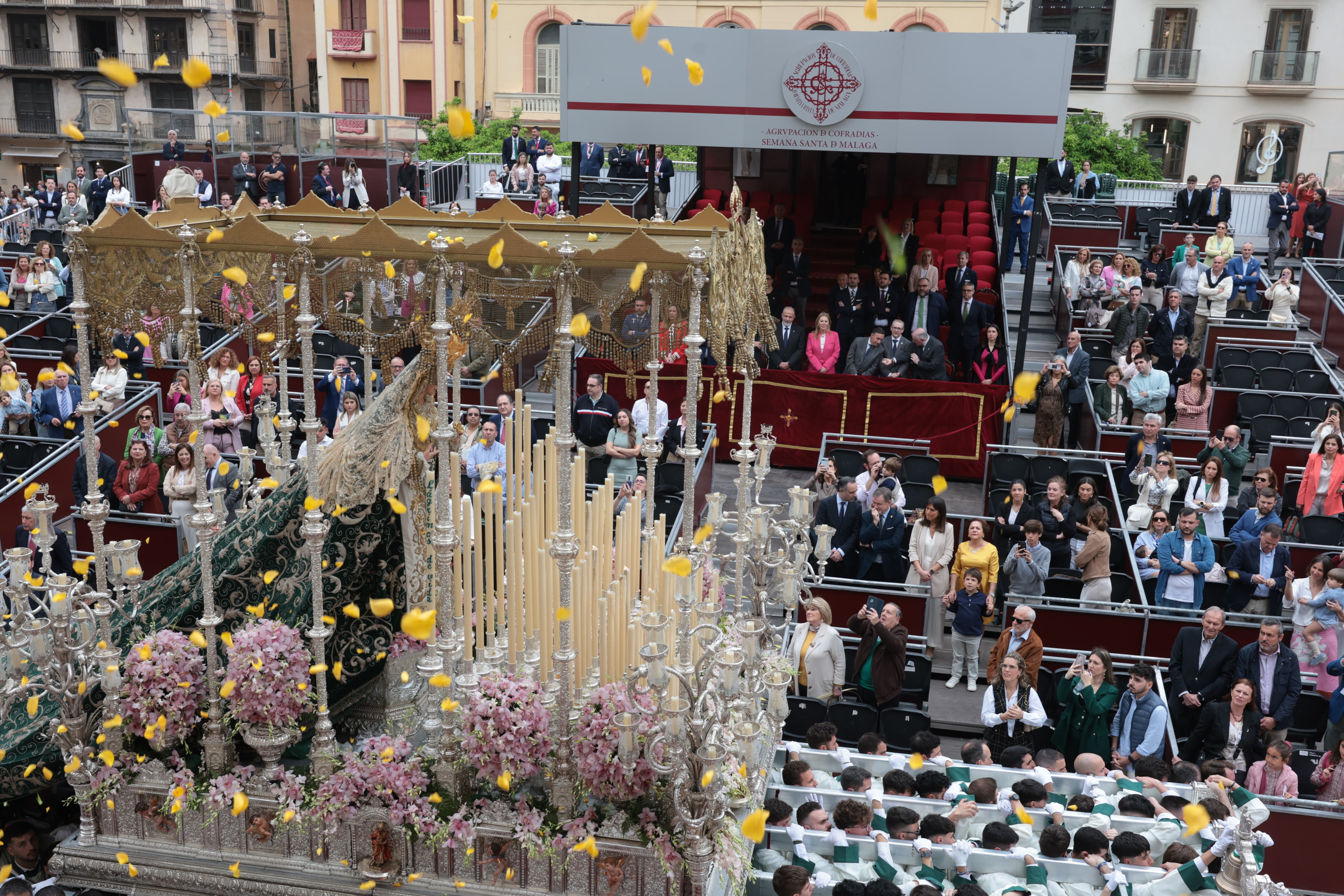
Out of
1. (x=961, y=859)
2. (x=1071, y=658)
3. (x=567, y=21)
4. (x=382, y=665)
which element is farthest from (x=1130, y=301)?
(x=567, y=21)

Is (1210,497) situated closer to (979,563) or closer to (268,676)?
(979,563)

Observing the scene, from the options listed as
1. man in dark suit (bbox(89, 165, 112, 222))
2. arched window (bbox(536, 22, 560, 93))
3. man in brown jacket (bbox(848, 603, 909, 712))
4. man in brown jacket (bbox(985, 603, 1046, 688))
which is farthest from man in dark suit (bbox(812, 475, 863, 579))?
arched window (bbox(536, 22, 560, 93))

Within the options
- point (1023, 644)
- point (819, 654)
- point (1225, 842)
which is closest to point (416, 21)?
point (819, 654)

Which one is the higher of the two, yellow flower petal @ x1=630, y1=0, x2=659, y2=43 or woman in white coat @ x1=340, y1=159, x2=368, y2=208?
yellow flower petal @ x1=630, y1=0, x2=659, y2=43

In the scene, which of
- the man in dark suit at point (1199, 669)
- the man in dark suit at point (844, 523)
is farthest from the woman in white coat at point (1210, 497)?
the man in dark suit at point (844, 523)

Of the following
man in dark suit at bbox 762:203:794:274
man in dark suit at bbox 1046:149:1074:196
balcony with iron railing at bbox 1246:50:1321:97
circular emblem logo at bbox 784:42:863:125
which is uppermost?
balcony with iron railing at bbox 1246:50:1321:97

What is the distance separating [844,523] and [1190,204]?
11.4 meters

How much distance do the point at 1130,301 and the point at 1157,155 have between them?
2363cm

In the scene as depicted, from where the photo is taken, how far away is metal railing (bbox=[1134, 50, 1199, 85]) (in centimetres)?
3362

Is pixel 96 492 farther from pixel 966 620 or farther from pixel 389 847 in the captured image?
pixel 966 620

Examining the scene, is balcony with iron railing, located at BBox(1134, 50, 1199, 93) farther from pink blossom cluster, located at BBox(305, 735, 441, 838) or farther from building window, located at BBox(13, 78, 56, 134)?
building window, located at BBox(13, 78, 56, 134)

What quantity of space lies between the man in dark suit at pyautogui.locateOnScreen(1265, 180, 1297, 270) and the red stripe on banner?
713 centimetres

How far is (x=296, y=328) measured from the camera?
734cm

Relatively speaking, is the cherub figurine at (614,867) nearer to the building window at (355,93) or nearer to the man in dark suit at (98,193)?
the man in dark suit at (98,193)
